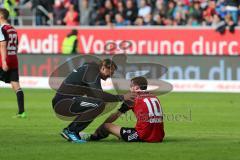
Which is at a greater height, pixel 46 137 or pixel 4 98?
pixel 46 137

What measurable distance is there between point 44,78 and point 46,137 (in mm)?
15070

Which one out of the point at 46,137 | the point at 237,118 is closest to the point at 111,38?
the point at 237,118

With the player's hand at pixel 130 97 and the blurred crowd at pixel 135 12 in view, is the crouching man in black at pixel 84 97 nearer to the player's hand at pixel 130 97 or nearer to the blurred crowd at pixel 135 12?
the player's hand at pixel 130 97

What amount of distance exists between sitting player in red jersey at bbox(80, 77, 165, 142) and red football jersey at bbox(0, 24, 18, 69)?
493cm

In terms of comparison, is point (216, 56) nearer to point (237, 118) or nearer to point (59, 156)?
point (237, 118)

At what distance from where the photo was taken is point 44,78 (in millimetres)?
29500

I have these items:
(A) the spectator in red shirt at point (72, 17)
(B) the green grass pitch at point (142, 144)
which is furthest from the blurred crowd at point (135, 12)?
(B) the green grass pitch at point (142, 144)

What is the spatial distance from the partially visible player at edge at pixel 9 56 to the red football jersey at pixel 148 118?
517 cm

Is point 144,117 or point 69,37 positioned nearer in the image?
point 144,117

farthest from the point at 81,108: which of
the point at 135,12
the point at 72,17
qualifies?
the point at 72,17

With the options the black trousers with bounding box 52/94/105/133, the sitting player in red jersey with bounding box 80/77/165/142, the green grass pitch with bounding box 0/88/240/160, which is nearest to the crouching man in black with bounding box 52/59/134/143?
the black trousers with bounding box 52/94/105/133

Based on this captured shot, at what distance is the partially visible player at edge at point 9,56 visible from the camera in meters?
17.7

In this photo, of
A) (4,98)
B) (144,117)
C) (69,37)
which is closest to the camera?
(144,117)

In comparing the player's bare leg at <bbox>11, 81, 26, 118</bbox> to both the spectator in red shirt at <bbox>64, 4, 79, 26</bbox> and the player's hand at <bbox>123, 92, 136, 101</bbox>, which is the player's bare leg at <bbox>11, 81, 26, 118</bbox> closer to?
the player's hand at <bbox>123, 92, 136, 101</bbox>
